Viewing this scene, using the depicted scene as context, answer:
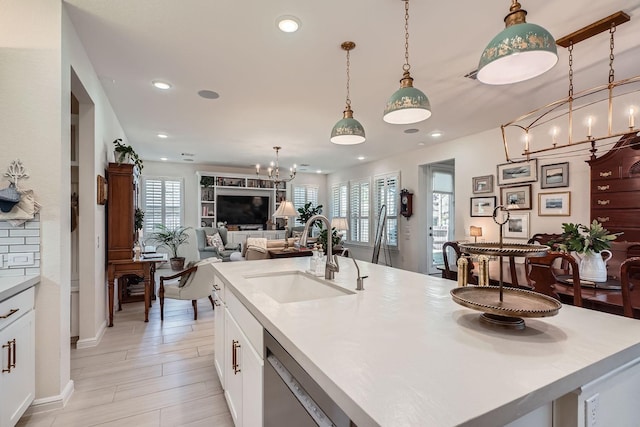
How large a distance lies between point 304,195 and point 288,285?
741 centimetres

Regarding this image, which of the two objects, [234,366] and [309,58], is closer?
[234,366]

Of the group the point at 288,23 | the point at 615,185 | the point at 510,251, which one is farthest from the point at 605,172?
the point at 288,23

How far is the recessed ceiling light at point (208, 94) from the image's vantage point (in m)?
3.49

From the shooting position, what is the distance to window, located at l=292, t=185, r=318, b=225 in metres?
9.37

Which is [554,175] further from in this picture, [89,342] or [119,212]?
[89,342]

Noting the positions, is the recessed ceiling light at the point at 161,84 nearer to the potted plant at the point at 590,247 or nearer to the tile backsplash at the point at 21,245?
the tile backsplash at the point at 21,245

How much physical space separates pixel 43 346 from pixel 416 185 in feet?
20.0

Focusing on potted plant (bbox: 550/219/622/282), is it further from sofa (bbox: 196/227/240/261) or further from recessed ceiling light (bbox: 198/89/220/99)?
sofa (bbox: 196/227/240/261)

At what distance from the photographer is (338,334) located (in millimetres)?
1011

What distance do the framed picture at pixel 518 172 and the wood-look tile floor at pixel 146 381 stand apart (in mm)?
4758

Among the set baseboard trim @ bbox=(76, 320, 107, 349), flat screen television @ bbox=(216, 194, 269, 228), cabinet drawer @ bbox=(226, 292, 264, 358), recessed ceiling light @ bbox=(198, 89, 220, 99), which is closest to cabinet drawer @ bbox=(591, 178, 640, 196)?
cabinet drawer @ bbox=(226, 292, 264, 358)

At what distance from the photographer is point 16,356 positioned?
1.76 metres

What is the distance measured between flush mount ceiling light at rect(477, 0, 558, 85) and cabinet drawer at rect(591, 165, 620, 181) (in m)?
2.89

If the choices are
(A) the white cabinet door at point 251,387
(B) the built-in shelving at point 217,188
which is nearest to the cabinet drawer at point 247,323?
(A) the white cabinet door at point 251,387
